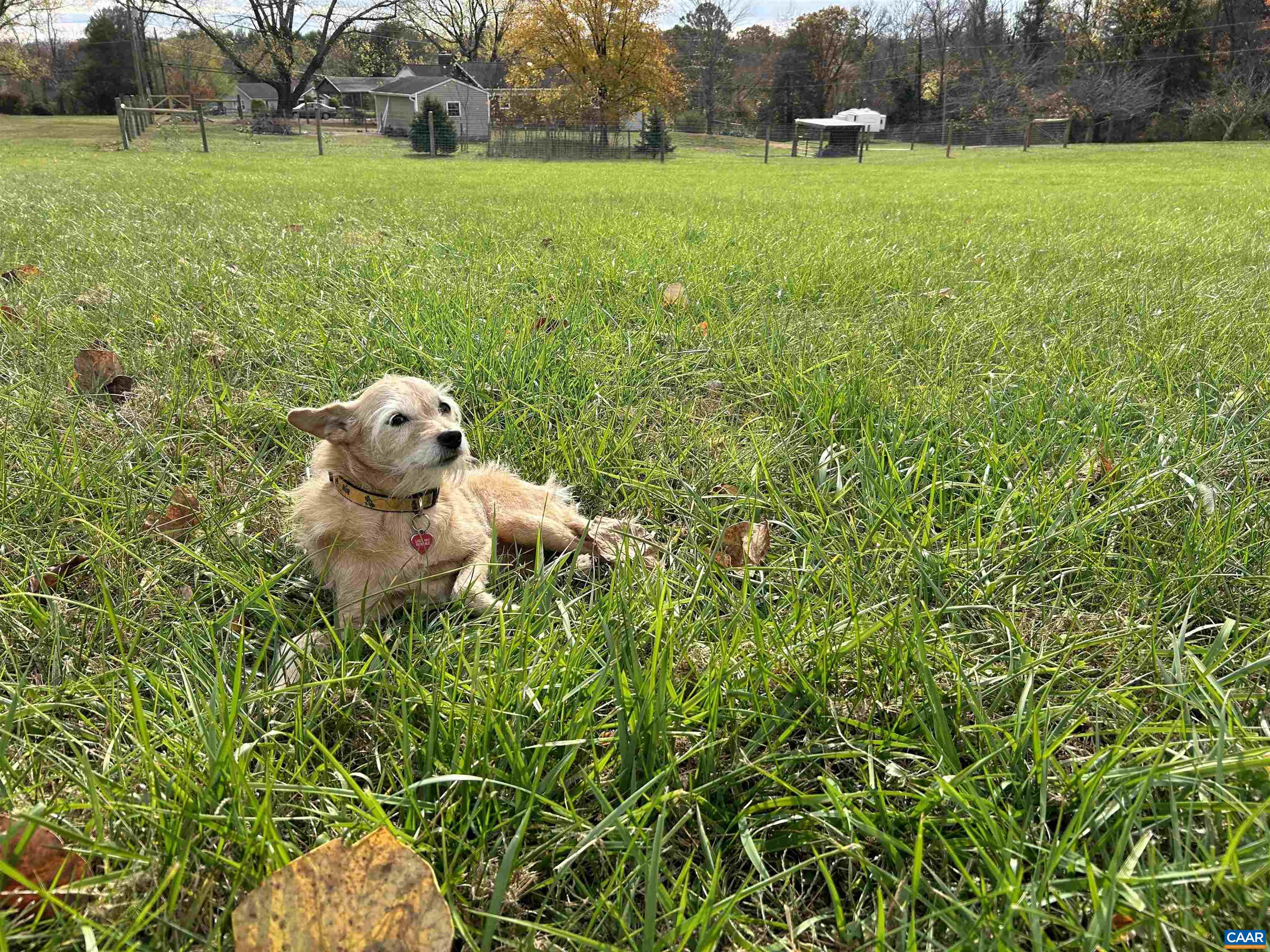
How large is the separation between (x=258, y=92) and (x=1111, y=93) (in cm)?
8433

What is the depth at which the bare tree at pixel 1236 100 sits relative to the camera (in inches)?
1590

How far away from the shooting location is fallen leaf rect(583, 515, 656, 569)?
78.6 inches

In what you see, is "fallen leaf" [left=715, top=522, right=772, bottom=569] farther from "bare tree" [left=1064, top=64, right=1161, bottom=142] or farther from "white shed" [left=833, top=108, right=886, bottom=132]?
"white shed" [left=833, top=108, right=886, bottom=132]

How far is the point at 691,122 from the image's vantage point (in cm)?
6700

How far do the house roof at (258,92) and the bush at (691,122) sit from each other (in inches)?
1898

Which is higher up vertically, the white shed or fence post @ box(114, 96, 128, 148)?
the white shed

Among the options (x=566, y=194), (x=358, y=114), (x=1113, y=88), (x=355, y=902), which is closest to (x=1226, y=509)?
(x=355, y=902)

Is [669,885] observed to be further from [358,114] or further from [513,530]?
[358,114]

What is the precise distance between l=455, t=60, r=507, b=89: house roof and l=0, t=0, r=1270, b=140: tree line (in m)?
1.00

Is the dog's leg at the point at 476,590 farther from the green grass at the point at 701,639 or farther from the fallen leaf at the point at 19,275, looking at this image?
the fallen leaf at the point at 19,275

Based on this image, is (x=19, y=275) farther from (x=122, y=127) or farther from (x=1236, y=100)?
(x=1236, y=100)

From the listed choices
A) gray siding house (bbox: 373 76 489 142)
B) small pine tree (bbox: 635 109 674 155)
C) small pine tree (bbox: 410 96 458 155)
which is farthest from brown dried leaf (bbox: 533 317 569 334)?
gray siding house (bbox: 373 76 489 142)

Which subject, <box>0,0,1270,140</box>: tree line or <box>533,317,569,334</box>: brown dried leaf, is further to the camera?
<box>0,0,1270,140</box>: tree line

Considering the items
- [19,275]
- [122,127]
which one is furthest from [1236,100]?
[19,275]
